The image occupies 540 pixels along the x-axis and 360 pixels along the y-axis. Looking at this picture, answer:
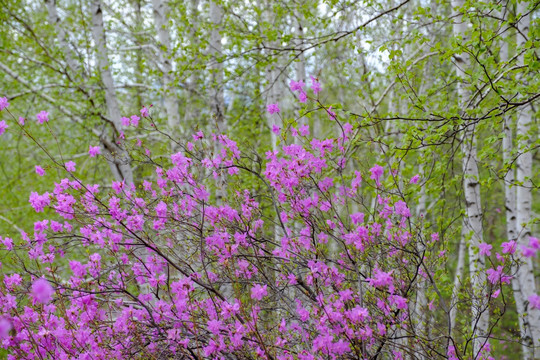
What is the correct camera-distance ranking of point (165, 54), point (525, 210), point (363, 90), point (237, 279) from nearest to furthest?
point (237, 279)
point (525, 210)
point (165, 54)
point (363, 90)

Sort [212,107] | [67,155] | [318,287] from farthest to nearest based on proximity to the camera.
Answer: [67,155] < [212,107] < [318,287]

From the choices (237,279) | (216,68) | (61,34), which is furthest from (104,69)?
(237,279)

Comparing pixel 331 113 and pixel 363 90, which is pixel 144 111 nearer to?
pixel 331 113

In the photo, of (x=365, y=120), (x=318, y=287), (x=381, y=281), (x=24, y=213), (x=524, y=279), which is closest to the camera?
(x=381, y=281)

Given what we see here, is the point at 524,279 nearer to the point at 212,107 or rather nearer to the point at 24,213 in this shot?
the point at 212,107

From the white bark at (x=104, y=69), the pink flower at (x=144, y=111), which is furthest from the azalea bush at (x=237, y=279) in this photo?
the white bark at (x=104, y=69)

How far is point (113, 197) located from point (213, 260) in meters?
0.81

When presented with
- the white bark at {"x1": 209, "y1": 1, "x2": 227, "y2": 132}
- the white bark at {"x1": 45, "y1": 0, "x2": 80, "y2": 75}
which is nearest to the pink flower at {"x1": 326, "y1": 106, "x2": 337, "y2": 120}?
the white bark at {"x1": 209, "y1": 1, "x2": 227, "y2": 132}

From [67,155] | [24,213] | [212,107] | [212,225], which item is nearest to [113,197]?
[212,225]

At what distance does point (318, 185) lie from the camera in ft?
10.5

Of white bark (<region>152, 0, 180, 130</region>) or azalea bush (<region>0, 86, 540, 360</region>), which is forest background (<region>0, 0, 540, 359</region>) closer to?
white bark (<region>152, 0, 180, 130</region>)

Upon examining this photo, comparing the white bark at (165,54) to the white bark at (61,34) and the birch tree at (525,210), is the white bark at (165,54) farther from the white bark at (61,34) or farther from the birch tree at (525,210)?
the birch tree at (525,210)

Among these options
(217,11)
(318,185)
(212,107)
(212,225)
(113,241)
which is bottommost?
(113,241)

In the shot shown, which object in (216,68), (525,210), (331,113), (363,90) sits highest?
(363,90)
